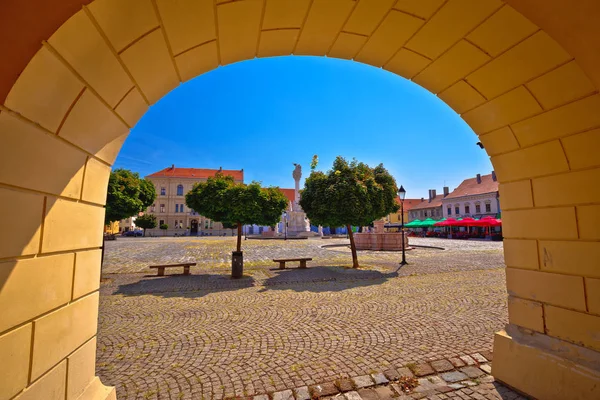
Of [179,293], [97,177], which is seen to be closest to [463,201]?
[179,293]

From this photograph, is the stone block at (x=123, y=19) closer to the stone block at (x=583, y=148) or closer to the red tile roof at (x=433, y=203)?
the stone block at (x=583, y=148)

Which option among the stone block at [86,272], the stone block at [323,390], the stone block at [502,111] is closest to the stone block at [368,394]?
the stone block at [323,390]

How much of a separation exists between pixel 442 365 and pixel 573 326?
1.72m

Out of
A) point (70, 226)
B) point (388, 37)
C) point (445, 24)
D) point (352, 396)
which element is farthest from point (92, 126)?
point (352, 396)

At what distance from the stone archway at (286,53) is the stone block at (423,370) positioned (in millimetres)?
826

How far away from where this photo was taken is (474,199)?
2042 inches

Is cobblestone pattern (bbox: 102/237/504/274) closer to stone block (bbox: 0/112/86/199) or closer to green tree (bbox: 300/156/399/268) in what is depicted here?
green tree (bbox: 300/156/399/268)

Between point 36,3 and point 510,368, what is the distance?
533cm

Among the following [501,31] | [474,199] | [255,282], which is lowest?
[255,282]

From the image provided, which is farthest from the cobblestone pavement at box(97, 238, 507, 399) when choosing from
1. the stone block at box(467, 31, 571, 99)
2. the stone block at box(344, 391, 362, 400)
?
the stone block at box(467, 31, 571, 99)

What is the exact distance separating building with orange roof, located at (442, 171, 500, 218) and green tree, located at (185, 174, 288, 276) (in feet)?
154

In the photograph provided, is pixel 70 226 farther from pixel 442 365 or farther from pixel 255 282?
pixel 255 282

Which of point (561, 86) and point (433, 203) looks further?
point (433, 203)

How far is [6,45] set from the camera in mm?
1303
